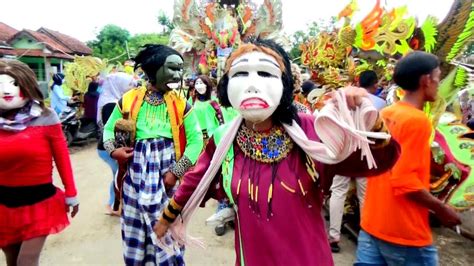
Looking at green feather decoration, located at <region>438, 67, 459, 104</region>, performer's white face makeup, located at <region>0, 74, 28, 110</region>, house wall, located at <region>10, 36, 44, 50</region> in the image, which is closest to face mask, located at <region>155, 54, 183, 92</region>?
performer's white face makeup, located at <region>0, 74, 28, 110</region>

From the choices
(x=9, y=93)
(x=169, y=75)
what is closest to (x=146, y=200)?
(x=169, y=75)

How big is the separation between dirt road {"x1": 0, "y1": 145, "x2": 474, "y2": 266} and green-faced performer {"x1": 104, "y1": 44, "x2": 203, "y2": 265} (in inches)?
36.4

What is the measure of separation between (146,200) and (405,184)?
1.60m

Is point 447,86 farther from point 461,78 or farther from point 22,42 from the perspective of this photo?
point 22,42

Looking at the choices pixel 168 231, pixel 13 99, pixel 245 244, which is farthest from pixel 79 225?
pixel 245 244

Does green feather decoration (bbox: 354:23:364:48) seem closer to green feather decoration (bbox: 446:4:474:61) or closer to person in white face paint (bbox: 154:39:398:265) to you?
green feather decoration (bbox: 446:4:474:61)

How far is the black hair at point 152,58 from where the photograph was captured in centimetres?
273

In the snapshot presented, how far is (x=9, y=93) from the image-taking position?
98.4 inches

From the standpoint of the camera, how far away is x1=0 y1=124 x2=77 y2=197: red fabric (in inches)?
98.7

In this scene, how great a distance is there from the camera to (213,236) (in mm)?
4145

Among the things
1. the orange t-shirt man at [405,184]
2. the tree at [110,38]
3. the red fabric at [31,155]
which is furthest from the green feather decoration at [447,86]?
the tree at [110,38]

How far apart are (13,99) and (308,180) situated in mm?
1923

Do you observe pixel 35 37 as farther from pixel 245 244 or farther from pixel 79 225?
pixel 245 244

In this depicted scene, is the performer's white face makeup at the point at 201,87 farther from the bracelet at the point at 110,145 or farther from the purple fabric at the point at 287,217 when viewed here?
the purple fabric at the point at 287,217
